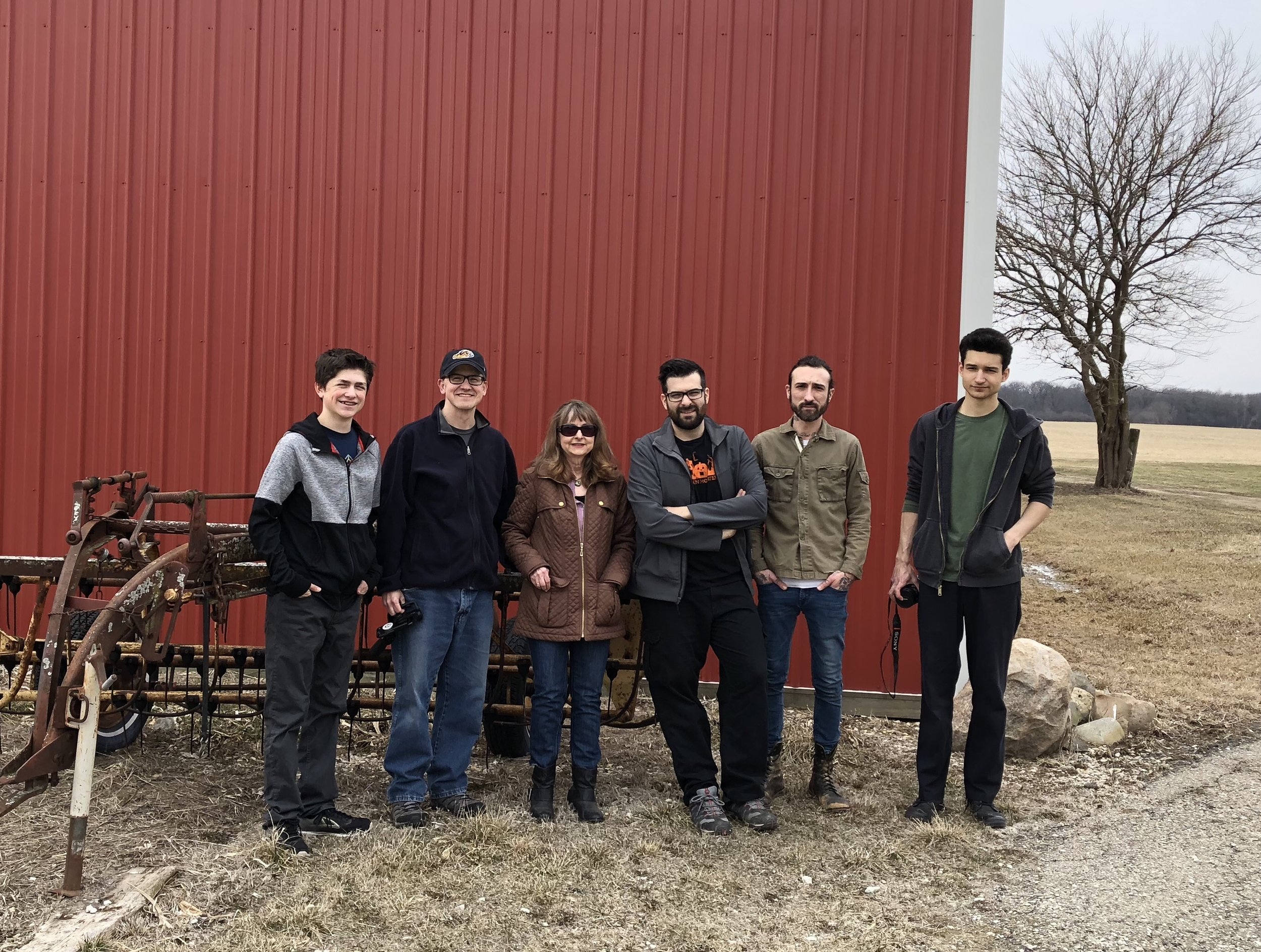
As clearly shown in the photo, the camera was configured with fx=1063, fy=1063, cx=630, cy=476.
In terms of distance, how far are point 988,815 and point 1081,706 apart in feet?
5.72

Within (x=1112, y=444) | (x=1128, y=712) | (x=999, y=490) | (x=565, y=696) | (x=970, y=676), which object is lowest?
(x=1128, y=712)

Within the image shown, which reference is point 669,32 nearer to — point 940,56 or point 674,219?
point 674,219

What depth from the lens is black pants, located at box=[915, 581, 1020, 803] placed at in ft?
13.3

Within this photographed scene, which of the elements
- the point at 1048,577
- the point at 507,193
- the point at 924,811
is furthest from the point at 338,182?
the point at 1048,577

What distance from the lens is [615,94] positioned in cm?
577

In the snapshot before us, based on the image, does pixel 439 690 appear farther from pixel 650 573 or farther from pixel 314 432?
pixel 314 432

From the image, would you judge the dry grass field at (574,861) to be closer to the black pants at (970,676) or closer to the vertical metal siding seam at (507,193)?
the black pants at (970,676)

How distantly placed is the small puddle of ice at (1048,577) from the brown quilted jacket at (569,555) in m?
8.33

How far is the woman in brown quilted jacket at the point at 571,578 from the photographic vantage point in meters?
3.97

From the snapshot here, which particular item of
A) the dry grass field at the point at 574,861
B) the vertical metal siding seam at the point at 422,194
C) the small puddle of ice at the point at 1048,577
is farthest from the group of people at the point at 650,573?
the small puddle of ice at the point at 1048,577

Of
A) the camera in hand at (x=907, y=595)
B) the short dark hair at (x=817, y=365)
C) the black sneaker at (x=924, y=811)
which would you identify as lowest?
the black sneaker at (x=924, y=811)

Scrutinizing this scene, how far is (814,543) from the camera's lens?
4156 mm

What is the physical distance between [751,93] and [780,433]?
234cm

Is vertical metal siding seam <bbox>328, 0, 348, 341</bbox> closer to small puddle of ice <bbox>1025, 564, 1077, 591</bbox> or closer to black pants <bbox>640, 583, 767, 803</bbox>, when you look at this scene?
black pants <bbox>640, 583, 767, 803</bbox>
